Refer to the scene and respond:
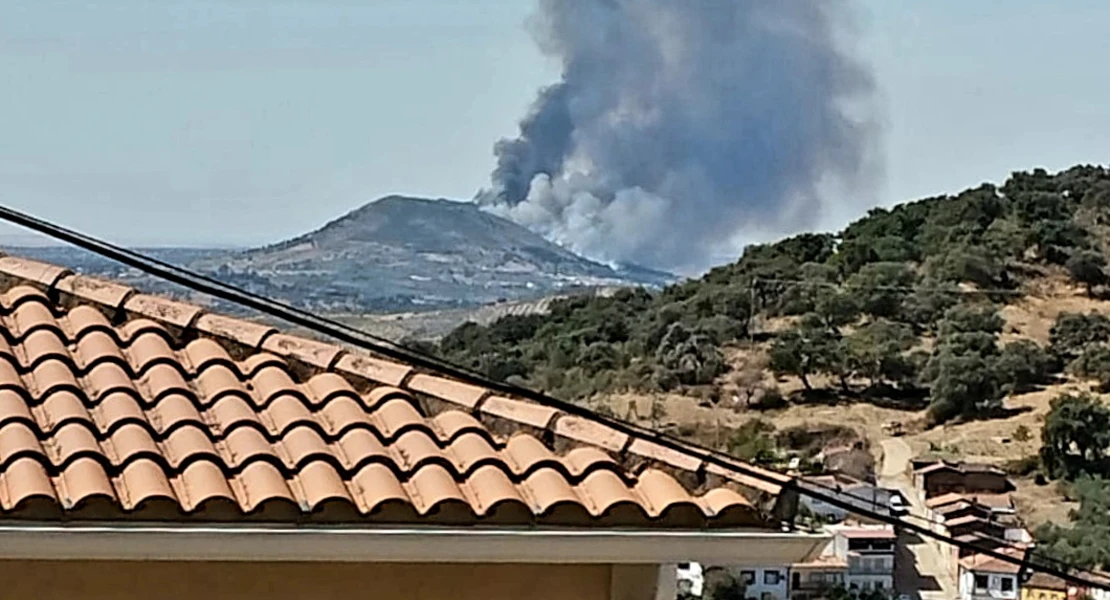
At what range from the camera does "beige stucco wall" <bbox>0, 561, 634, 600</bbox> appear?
336cm

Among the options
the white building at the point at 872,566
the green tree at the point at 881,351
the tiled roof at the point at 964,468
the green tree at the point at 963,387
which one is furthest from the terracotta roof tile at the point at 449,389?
the green tree at the point at 881,351

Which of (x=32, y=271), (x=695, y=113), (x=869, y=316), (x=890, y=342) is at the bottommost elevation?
(x=32, y=271)

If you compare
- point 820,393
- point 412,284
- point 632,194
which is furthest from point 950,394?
point 632,194

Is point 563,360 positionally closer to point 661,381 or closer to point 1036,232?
point 661,381

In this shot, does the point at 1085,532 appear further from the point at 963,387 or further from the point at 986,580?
the point at 986,580

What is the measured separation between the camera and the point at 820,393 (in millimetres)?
20312

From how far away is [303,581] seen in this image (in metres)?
3.47

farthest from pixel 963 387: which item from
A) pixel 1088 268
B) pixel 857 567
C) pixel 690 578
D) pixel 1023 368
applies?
pixel 690 578

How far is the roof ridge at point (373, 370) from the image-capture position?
3.74 metres

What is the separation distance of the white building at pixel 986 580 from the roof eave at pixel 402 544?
4.61m

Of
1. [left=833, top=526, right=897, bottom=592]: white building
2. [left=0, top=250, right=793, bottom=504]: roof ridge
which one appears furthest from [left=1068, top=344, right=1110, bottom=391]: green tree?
[left=0, top=250, right=793, bottom=504]: roof ridge

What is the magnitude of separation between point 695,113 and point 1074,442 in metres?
23.8

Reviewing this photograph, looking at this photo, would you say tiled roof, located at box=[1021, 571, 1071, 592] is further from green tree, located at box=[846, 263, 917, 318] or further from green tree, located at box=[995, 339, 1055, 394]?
green tree, located at box=[846, 263, 917, 318]

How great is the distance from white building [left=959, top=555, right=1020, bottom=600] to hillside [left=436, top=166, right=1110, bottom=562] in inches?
159
